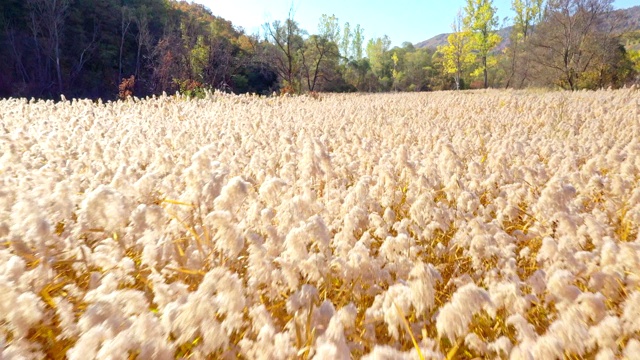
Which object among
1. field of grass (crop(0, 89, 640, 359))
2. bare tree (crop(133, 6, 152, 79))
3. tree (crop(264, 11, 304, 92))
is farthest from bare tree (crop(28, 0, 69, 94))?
field of grass (crop(0, 89, 640, 359))

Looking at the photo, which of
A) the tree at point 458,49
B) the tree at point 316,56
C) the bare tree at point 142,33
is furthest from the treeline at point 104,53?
the tree at point 458,49

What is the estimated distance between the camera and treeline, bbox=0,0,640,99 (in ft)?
69.8

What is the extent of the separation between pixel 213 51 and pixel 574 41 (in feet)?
75.7

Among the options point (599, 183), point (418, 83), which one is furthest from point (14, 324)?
point (418, 83)

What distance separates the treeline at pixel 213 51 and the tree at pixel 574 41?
0.06 metres

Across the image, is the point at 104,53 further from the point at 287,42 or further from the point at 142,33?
the point at 287,42

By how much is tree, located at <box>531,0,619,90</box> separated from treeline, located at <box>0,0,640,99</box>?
6 centimetres

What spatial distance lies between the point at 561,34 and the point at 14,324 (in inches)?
1037

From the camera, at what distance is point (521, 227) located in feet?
8.42

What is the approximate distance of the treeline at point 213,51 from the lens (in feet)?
69.8

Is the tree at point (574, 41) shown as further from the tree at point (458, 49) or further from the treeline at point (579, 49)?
the tree at point (458, 49)

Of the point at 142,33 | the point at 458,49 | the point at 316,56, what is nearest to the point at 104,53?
the point at 142,33

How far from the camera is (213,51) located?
26578 millimetres

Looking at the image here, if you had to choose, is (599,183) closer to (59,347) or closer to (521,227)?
(521,227)
